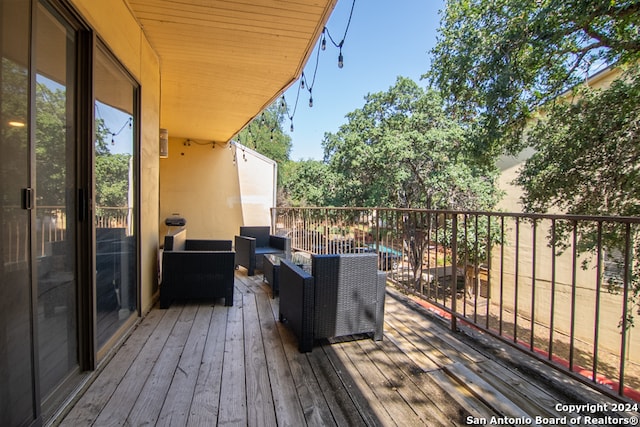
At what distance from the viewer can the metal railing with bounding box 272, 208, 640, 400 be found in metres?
1.74

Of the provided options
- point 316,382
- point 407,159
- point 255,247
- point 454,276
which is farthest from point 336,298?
point 407,159

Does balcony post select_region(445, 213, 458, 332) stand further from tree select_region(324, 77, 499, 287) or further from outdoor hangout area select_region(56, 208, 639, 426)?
tree select_region(324, 77, 499, 287)

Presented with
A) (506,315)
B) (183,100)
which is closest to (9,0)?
(183,100)

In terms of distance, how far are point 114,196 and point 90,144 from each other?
528 millimetres

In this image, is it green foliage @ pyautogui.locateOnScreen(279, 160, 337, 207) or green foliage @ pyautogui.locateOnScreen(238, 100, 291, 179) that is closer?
green foliage @ pyautogui.locateOnScreen(279, 160, 337, 207)

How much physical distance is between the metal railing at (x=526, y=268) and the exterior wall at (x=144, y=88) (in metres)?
2.32

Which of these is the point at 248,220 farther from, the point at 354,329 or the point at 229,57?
the point at 354,329

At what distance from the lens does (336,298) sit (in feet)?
7.01

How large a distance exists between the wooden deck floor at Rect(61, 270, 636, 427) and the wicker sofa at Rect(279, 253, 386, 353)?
0.45ft

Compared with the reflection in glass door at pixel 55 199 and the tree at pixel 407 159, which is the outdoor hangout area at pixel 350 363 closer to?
the reflection in glass door at pixel 55 199

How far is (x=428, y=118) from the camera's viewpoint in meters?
10.2

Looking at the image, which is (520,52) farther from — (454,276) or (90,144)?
(90,144)

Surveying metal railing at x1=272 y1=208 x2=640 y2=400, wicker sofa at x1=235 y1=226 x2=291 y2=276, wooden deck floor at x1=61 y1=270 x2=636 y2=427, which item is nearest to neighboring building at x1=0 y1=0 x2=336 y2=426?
wooden deck floor at x1=61 y1=270 x2=636 y2=427

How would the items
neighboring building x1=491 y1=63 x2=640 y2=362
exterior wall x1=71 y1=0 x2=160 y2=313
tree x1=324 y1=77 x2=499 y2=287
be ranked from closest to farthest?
exterior wall x1=71 y1=0 x2=160 y2=313, neighboring building x1=491 y1=63 x2=640 y2=362, tree x1=324 y1=77 x2=499 y2=287
